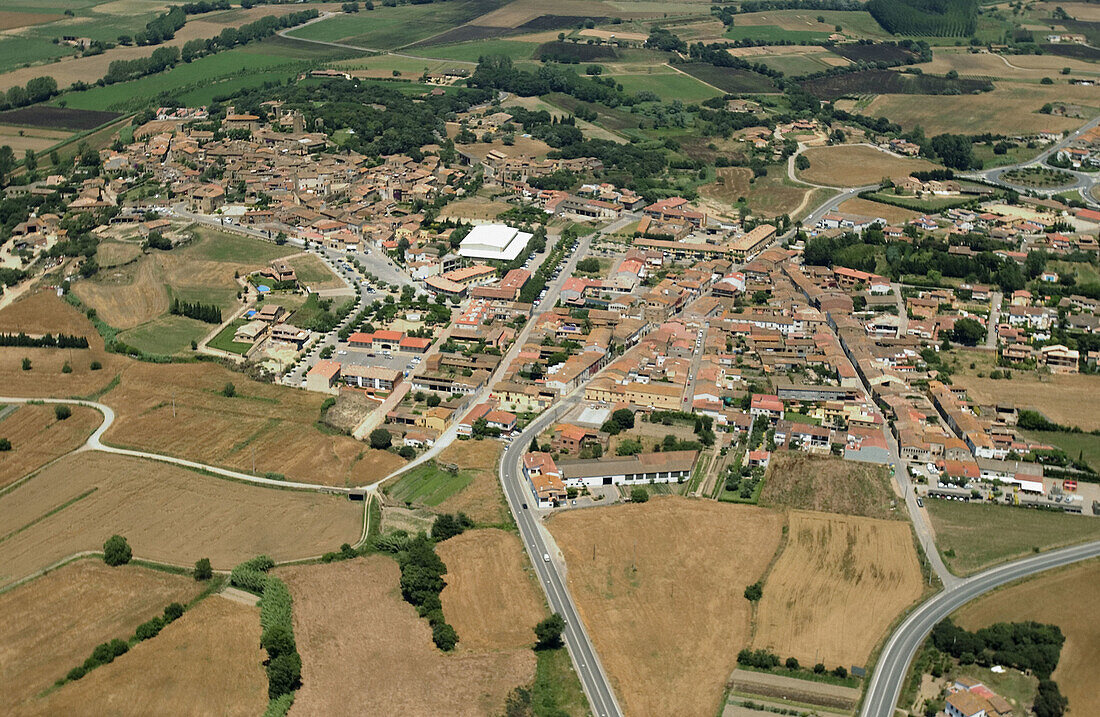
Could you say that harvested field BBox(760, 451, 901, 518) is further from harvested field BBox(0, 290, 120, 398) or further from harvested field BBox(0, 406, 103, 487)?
harvested field BBox(0, 290, 120, 398)

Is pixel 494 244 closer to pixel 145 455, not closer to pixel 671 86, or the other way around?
pixel 145 455

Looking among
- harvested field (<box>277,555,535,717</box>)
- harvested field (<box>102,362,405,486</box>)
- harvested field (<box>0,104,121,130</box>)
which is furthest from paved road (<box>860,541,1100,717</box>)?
harvested field (<box>0,104,121,130</box>)

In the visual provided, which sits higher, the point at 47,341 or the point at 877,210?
the point at 47,341

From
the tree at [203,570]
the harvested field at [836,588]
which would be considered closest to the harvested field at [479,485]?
the tree at [203,570]

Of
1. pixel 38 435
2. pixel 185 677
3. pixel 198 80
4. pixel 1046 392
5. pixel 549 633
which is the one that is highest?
pixel 185 677

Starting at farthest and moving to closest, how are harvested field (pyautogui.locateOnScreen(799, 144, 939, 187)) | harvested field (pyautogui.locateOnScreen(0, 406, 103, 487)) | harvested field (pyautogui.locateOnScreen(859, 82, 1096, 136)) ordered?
harvested field (pyautogui.locateOnScreen(859, 82, 1096, 136)) < harvested field (pyautogui.locateOnScreen(799, 144, 939, 187)) < harvested field (pyautogui.locateOnScreen(0, 406, 103, 487))

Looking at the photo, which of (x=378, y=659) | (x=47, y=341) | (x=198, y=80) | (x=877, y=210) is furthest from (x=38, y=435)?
(x=198, y=80)
